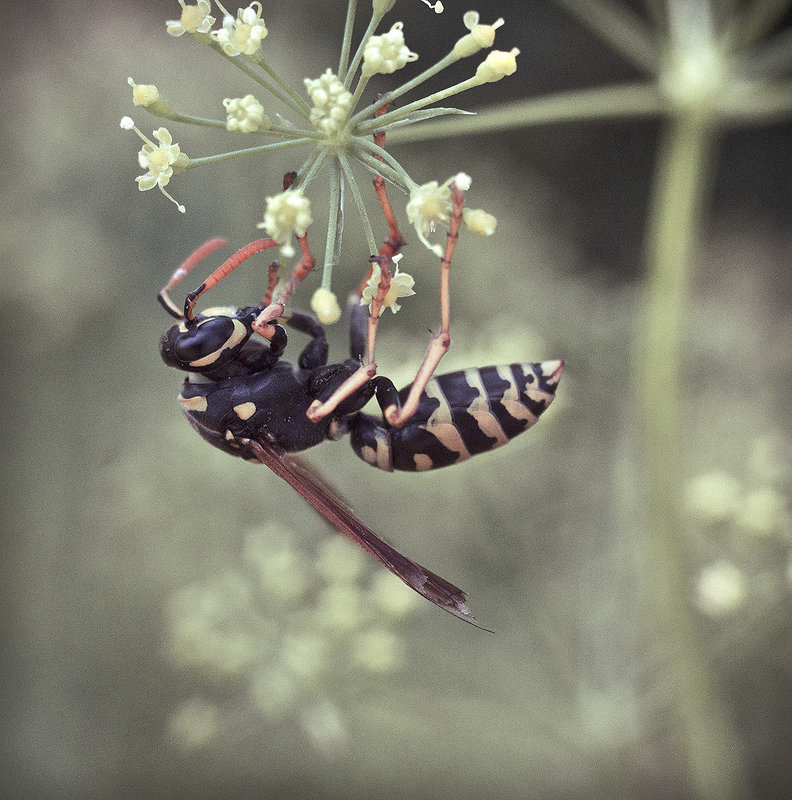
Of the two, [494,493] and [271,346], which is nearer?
[271,346]

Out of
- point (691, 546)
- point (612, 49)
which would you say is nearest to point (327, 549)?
point (691, 546)

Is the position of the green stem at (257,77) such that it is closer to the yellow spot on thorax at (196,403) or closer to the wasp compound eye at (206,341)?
the wasp compound eye at (206,341)

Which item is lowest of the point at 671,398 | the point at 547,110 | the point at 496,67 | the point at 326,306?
the point at 326,306

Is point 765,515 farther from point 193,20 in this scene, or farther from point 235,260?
point 193,20

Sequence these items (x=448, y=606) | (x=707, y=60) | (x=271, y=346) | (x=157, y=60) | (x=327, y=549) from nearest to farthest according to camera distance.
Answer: (x=448, y=606), (x=271, y=346), (x=707, y=60), (x=327, y=549), (x=157, y=60)

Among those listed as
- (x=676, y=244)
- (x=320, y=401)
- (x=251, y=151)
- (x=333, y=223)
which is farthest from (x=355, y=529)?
(x=676, y=244)

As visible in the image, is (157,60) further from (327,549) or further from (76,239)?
(327,549)

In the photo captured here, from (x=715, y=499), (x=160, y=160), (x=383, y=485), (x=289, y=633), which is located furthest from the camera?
(x=383, y=485)
